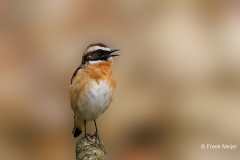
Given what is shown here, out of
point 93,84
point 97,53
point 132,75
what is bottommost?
point 93,84

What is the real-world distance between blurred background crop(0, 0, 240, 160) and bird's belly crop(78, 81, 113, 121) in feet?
8.76

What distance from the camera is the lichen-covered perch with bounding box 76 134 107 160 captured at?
4.29 metres

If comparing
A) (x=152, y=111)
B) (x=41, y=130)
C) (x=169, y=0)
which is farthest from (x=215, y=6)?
(x=41, y=130)

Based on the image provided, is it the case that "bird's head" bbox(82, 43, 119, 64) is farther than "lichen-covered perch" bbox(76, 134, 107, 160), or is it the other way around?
"bird's head" bbox(82, 43, 119, 64)

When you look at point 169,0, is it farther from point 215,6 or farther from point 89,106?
point 89,106

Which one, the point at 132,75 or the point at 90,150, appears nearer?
the point at 90,150

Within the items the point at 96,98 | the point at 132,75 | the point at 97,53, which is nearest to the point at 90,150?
the point at 96,98

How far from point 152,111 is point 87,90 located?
169 inches

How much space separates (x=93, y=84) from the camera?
20.1 ft

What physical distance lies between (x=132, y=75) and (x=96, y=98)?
4600 millimetres

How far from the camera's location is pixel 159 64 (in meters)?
11.2

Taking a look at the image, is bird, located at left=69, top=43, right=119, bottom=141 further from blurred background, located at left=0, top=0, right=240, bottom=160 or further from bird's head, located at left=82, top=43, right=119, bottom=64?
blurred background, located at left=0, top=0, right=240, bottom=160

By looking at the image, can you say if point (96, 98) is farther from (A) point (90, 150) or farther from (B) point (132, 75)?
(B) point (132, 75)

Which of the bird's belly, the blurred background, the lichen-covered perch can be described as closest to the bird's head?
the bird's belly
